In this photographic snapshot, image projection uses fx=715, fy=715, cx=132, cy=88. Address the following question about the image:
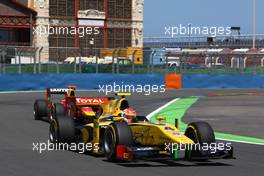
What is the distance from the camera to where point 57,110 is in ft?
50.0

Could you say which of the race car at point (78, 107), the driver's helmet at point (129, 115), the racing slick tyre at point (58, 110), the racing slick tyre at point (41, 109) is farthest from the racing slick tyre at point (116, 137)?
the racing slick tyre at point (41, 109)

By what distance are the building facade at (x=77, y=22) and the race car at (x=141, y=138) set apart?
180 feet

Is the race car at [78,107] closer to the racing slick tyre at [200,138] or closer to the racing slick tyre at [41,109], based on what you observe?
the racing slick tyre at [41,109]

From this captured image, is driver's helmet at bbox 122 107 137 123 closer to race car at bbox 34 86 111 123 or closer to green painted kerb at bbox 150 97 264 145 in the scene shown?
race car at bbox 34 86 111 123

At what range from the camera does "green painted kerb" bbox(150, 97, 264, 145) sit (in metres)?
14.8

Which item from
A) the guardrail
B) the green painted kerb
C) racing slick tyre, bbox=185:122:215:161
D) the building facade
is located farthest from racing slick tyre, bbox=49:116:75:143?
the building facade

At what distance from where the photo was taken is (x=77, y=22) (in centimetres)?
6788

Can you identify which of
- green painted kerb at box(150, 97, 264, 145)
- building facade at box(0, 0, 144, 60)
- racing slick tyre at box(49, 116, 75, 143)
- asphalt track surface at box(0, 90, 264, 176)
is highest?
building facade at box(0, 0, 144, 60)

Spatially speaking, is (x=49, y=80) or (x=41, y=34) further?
(x=41, y=34)

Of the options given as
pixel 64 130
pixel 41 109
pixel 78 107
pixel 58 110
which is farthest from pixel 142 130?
pixel 41 109

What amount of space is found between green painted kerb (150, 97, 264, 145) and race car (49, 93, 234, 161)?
3.75 meters

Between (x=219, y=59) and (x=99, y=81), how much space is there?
34.2 feet

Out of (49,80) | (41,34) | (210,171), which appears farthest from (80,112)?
(41,34)

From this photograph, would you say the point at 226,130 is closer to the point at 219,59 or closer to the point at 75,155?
the point at 75,155
